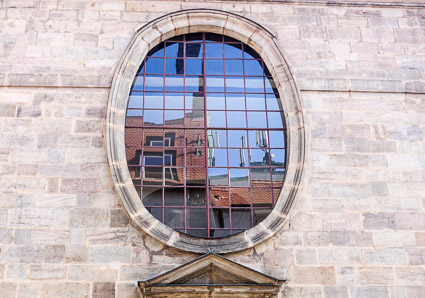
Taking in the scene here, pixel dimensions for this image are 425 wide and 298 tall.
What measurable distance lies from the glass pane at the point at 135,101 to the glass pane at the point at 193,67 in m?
0.84

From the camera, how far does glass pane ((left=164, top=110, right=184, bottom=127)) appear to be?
25.8 feet

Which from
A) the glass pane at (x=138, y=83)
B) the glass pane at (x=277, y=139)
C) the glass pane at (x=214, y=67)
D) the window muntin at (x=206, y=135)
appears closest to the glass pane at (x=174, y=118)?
the window muntin at (x=206, y=135)

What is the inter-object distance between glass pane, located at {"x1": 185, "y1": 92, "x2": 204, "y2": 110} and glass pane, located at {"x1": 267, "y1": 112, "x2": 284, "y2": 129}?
3.45ft

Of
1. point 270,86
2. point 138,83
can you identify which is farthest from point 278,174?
point 138,83

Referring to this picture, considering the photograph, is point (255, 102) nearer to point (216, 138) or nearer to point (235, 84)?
point (235, 84)

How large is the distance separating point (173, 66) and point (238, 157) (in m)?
1.80

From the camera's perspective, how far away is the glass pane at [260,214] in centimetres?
737

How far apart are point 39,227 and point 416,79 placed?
19.6ft

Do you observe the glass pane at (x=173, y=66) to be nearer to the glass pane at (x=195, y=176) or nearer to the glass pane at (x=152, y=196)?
the glass pane at (x=195, y=176)

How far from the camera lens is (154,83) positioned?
812 cm

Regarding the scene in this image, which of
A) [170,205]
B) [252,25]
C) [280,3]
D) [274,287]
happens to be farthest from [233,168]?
[280,3]

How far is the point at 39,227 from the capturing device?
22.7ft

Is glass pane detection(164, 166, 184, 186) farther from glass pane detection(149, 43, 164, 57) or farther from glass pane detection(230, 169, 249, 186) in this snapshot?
glass pane detection(149, 43, 164, 57)

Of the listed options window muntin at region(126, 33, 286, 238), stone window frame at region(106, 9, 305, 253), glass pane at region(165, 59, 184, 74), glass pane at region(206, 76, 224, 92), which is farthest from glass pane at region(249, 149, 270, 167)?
glass pane at region(165, 59, 184, 74)
